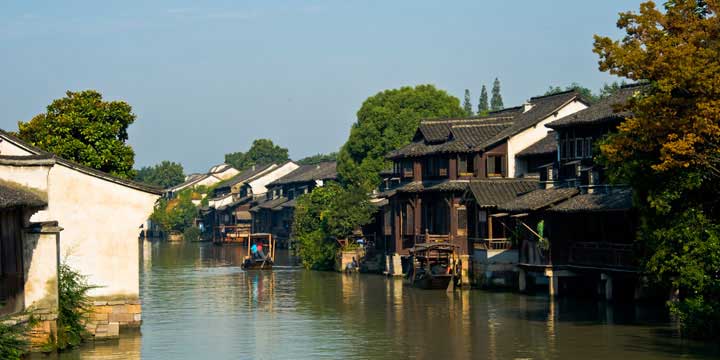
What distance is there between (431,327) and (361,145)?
51696 mm

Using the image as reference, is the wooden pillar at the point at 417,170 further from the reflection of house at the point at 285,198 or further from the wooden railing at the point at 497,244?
the reflection of house at the point at 285,198

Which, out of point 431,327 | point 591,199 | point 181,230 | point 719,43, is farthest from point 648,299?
point 181,230

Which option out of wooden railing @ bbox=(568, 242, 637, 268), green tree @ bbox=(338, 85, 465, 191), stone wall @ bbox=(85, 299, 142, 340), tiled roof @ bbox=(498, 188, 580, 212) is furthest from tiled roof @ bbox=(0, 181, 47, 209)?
green tree @ bbox=(338, 85, 465, 191)

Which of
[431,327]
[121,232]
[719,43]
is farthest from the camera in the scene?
[431,327]

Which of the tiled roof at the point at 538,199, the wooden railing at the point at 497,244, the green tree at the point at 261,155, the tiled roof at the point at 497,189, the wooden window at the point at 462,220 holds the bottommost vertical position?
the wooden railing at the point at 497,244

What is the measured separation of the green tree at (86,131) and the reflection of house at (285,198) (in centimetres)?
5702

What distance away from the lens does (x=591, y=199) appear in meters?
51.4

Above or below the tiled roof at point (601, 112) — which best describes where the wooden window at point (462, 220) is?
below

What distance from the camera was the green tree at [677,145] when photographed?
35156 millimetres

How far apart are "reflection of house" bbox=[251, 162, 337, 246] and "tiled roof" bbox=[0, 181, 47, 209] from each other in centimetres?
7657

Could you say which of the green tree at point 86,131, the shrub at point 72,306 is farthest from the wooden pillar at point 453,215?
the shrub at point 72,306

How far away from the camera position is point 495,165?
6869 cm

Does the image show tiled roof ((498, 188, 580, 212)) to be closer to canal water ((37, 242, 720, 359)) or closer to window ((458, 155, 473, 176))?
canal water ((37, 242, 720, 359))

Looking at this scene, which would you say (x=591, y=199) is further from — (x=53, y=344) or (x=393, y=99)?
(x=393, y=99)
